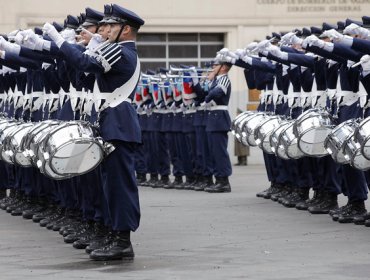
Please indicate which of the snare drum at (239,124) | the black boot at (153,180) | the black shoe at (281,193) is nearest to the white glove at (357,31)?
the black shoe at (281,193)

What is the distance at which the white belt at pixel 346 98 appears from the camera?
14383 mm

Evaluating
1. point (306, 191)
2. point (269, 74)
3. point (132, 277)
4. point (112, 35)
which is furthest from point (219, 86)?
point (132, 277)

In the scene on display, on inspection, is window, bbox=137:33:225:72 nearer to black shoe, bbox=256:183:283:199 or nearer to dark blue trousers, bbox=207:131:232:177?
dark blue trousers, bbox=207:131:232:177

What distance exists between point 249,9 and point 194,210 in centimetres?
1573

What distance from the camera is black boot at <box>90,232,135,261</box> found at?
11570mm

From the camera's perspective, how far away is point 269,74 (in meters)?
18.6

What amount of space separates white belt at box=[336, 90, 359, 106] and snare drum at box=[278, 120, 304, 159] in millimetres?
712

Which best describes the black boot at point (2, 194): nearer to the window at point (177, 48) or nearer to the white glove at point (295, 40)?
the white glove at point (295, 40)

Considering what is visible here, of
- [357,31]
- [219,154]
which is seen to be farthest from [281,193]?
[357,31]

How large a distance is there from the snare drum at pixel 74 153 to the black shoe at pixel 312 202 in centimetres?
524

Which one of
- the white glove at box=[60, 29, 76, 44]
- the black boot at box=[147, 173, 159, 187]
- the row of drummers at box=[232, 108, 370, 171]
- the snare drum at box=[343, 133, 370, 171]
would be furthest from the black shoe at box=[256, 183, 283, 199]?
the white glove at box=[60, 29, 76, 44]

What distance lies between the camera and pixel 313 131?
14.5 metres

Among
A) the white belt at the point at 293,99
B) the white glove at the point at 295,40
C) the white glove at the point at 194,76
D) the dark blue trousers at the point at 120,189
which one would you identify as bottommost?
the dark blue trousers at the point at 120,189

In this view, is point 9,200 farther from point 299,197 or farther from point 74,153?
point 74,153
